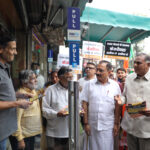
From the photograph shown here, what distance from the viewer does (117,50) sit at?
427 centimetres

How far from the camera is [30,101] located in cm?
126

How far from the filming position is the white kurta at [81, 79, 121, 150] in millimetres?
2088

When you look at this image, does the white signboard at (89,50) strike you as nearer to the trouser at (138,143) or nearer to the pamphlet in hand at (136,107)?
the pamphlet in hand at (136,107)

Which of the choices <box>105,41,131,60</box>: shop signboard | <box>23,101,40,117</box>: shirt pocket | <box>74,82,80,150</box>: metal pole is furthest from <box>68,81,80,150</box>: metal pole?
<box>105,41,131,60</box>: shop signboard

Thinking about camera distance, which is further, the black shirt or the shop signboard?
the shop signboard

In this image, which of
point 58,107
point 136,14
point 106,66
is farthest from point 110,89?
point 136,14

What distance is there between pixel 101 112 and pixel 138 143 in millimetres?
602

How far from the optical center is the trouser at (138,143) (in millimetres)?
1848

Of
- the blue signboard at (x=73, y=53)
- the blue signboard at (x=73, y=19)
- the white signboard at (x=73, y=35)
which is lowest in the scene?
the blue signboard at (x=73, y=53)

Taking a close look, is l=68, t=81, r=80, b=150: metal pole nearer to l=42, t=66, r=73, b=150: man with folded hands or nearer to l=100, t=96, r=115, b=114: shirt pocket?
l=42, t=66, r=73, b=150: man with folded hands

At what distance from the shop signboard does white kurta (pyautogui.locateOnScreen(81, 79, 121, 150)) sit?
219 centimetres

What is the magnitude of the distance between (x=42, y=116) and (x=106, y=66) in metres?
1.15

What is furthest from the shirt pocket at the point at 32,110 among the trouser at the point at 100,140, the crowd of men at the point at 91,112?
the trouser at the point at 100,140

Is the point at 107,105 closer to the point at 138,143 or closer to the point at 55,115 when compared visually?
the point at 138,143
